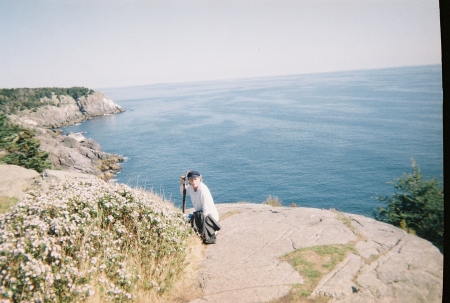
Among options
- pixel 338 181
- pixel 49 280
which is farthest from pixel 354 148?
pixel 49 280

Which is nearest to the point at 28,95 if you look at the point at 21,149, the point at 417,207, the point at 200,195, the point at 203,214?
the point at 21,149

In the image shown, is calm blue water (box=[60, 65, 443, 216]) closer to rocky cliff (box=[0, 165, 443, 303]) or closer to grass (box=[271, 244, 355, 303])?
rocky cliff (box=[0, 165, 443, 303])

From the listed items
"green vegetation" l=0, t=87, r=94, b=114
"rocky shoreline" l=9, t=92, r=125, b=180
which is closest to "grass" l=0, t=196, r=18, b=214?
"rocky shoreline" l=9, t=92, r=125, b=180

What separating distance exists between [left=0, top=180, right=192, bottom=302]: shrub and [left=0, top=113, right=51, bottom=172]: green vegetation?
24.3m

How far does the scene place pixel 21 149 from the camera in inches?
1035

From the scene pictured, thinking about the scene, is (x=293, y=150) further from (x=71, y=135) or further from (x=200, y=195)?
(x=71, y=135)

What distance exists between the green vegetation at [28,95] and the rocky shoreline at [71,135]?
111 inches

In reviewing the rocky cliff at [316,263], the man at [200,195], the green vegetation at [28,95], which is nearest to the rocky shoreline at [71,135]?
the green vegetation at [28,95]

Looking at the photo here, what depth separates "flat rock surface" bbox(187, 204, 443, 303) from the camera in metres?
4.43

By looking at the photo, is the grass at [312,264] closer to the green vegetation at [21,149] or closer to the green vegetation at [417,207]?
the green vegetation at [417,207]

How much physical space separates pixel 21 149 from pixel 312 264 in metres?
29.6

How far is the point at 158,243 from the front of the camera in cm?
541

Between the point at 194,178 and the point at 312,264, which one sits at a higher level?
the point at 194,178

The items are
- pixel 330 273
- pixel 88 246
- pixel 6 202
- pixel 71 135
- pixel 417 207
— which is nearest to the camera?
pixel 88 246
